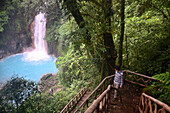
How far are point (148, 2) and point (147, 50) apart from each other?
2.30 meters

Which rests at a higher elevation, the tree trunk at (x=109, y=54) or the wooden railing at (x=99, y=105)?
the tree trunk at (x=109, y=54)

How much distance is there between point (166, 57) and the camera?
467 cm

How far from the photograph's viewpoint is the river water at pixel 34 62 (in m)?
19.8

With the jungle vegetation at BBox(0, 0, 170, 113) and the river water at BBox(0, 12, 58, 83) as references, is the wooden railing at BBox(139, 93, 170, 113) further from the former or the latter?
the river water at BBox(0, 12, 58, 83)

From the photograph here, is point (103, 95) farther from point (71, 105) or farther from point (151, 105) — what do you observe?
point (71, 105)

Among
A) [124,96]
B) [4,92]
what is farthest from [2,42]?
[124,96]

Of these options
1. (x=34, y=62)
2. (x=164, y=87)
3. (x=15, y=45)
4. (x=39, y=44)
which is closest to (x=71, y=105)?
(x=164, y=87)

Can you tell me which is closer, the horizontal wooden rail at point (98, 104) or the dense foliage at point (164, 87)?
the horizontal wooden rail at point (98, 104)

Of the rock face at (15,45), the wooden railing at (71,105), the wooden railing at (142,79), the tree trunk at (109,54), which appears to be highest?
the rock face at (15,45)

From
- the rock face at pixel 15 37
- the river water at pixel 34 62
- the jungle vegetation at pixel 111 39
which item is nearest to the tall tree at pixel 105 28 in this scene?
the jungle vegetation at pixel 111 39

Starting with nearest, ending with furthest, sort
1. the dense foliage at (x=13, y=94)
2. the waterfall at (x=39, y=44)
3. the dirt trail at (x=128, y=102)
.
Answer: the dirt trail at (x=128, y=102)
the dense foliage at (x=13, y=94)
the waterfall at (x=39, y=44)

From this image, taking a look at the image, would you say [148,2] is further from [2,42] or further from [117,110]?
[2,42]

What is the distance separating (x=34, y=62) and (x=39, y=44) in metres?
5.71

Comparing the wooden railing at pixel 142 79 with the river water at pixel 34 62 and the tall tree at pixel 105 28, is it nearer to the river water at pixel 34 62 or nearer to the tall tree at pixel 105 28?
the tall tree at pixel 105 28
